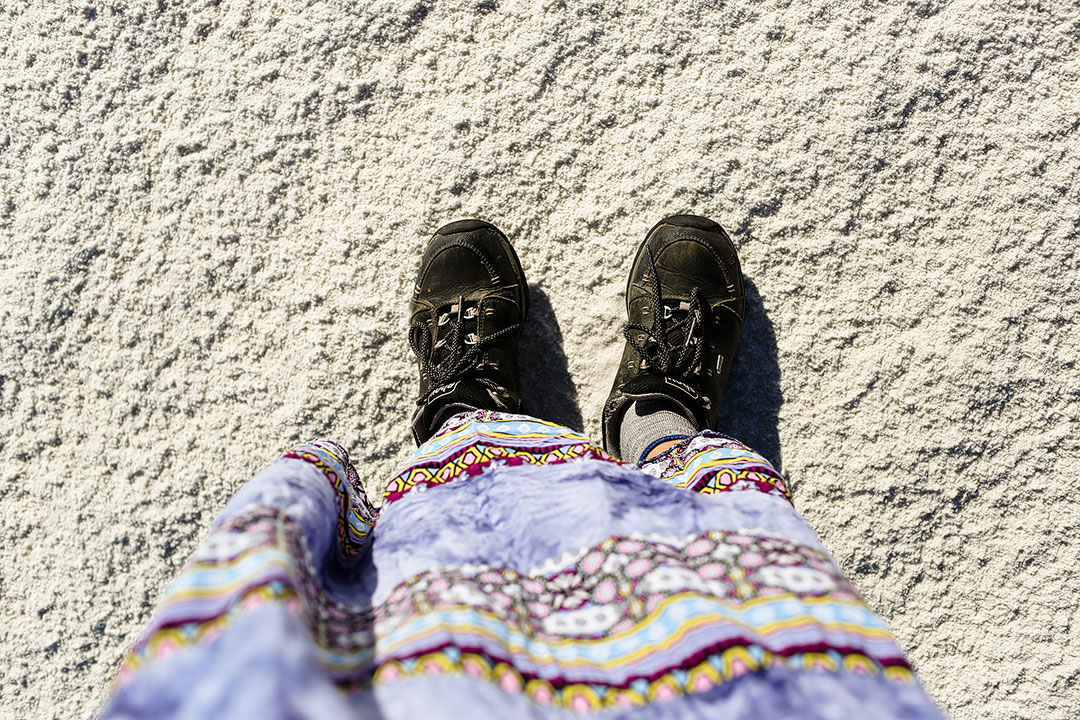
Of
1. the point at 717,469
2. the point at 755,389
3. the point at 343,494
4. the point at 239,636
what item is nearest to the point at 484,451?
the point at 343,494

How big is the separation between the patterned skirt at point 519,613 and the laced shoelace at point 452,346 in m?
0.36

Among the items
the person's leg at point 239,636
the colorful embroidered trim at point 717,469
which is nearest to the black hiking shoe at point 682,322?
the colorful embroidered trim at point 717,469

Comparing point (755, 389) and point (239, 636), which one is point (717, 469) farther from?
point (239, 636)

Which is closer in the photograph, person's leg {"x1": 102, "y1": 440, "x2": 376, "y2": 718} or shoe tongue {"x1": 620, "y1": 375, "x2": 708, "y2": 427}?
person's leg {"x1": 102, "y1": 440, "x2": 376, "y2": 718}

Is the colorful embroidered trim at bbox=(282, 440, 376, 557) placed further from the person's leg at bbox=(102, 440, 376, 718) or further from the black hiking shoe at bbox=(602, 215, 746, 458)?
the black hiking shoe at bbox=(602, 215, 746, 458)

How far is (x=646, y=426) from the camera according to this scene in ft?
3.50

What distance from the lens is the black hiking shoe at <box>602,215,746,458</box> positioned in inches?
42.1

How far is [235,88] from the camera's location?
1.15m

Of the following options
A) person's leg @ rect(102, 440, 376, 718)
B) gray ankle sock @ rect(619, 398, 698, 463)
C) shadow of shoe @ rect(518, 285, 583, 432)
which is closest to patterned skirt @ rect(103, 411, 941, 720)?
person's leg @ rect(102, 440, 376, 718)

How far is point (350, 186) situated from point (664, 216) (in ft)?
1.90

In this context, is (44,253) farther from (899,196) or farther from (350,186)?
(899,196)

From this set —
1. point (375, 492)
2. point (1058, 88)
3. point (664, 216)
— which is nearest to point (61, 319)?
point (375, 492)

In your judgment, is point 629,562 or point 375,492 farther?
point 375,492

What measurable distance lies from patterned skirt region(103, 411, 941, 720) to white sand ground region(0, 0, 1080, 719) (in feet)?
1.56
